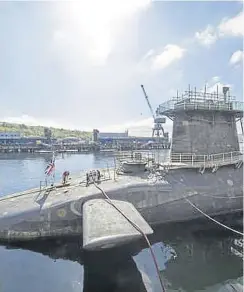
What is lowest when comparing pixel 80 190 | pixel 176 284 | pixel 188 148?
pixel 176 284

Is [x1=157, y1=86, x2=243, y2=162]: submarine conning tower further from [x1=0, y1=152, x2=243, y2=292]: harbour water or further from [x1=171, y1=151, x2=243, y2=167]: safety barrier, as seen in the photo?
[x1=0, y1=152, x2=243, y2=292]: harbour water

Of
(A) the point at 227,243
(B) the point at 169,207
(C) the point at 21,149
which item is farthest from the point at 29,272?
(C) the point at 21,149

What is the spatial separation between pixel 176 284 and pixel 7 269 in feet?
31.7

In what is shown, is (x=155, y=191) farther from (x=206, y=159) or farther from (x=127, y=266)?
(x=127, y=266)

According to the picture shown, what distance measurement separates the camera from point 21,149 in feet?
431

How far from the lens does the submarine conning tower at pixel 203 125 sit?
28422 mm

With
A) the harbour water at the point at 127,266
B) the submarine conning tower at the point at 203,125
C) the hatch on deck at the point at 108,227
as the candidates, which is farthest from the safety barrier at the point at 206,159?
the hatch on deck at the point at 108,227

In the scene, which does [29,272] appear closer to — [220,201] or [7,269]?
[7,269]

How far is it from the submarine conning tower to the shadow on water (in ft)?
28.9

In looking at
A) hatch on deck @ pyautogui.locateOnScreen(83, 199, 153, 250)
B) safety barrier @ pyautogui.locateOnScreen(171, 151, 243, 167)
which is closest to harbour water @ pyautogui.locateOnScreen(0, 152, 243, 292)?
hatch on deck @ pyautogui.locateOnScreen(83, 199, 153, 250)

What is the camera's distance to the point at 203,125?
28734 mm

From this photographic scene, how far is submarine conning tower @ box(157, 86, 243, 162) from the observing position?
2842cm

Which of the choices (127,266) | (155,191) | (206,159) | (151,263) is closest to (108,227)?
(127,266)

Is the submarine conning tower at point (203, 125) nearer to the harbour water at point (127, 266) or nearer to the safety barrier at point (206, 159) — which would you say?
the safety barrier at point (206, 159)
